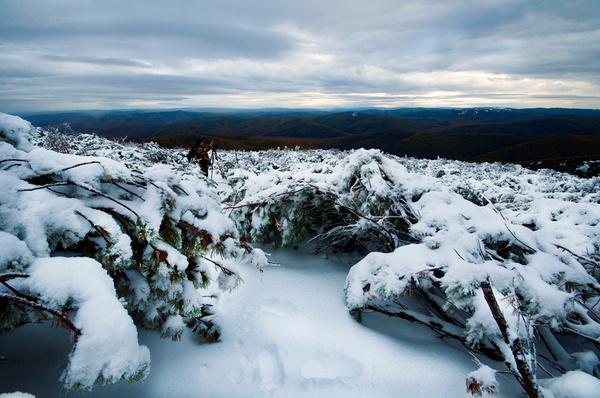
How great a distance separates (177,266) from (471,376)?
2215 mm

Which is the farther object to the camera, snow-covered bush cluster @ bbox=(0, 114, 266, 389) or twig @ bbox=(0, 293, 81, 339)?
snow-covered bush cluster @ bbox=(0, 114, 266, 389)

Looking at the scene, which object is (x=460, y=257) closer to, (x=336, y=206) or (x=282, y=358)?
(x=336, y=206)

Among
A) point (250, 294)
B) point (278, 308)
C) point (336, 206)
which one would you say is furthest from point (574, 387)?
point (250, 294)

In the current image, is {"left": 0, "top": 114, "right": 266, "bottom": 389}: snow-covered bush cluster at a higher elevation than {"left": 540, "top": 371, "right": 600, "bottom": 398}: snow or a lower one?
higher

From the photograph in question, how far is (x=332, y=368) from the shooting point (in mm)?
2395

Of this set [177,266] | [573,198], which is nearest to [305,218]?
[177,266]

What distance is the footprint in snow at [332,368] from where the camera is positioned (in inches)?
90.7

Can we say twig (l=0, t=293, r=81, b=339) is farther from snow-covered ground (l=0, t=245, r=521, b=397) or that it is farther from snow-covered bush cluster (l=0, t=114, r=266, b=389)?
snow-covered ground (l=0, t=245, r=521, b=397)

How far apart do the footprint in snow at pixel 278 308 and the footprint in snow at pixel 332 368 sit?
651 millimetres

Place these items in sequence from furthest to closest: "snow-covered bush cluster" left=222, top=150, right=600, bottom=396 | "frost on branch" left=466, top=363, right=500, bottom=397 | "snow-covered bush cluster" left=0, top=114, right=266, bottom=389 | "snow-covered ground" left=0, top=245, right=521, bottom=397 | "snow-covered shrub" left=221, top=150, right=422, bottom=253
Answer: "snow-covered shrub" left=221, top=150, right=422, bottom=253 → "snow-covered bush cluster" left=222, top=150, right=600, bottom=396 → "snow-covered ground" left=0, top=245, right=521, bottom=397 → "frost on branch" left=466, top=363, right=500, bottom=397 → "snow-covered bush cluster" left=0, top=114, right=266, bottom=389

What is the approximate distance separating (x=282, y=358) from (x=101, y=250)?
70.7 inches

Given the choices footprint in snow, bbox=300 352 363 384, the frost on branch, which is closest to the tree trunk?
the frost on branch

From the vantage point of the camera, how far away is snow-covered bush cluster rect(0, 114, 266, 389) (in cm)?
128

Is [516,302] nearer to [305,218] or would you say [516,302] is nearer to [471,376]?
[471,376]
